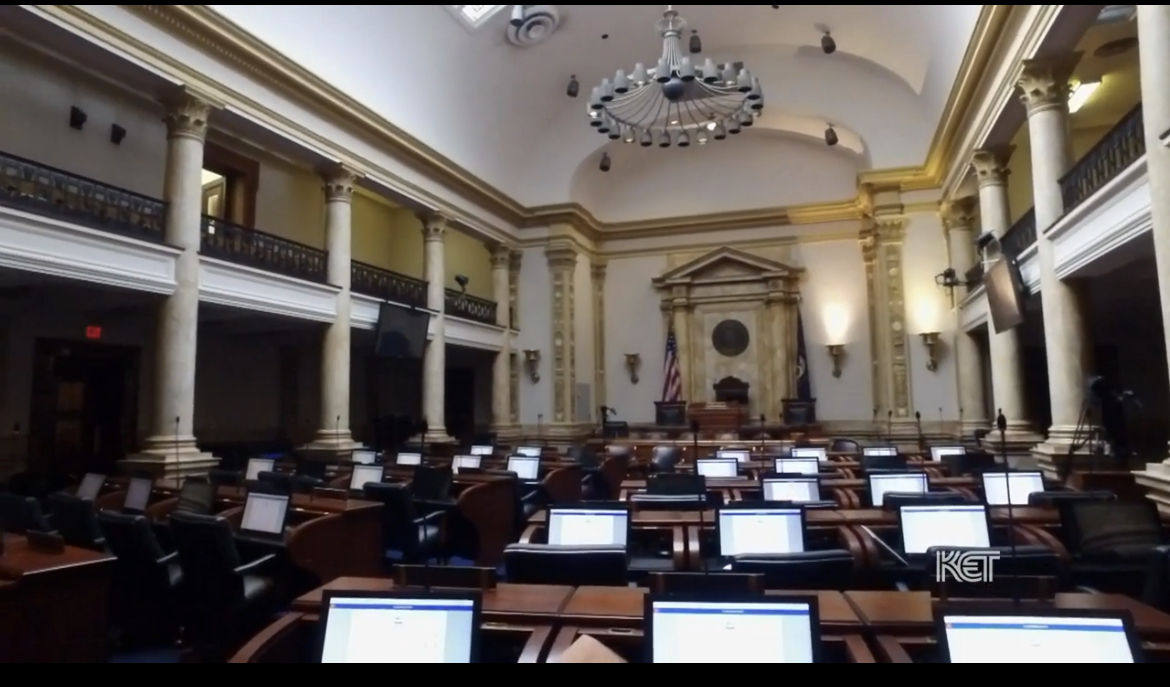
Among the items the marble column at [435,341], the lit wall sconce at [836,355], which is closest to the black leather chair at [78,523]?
the marble column at [435,341]

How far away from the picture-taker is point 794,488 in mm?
5492

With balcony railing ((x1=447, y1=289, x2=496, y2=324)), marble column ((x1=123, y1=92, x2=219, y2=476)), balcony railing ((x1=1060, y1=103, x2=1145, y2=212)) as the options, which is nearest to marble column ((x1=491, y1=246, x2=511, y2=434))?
balcony railing ((x1=447, y1=289, x2=496, y2=324))

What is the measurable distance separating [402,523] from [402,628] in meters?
4.14

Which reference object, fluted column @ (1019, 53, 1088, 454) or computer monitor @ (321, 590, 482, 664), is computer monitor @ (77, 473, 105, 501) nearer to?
computer monitor @ (321, 590, 482, 664)

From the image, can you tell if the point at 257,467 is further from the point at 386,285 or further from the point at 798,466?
the point at 798,466

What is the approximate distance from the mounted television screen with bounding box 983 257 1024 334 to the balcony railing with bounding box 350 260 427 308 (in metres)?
9.14

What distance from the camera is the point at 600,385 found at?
741 inches

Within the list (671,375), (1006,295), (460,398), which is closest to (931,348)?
(671,375)

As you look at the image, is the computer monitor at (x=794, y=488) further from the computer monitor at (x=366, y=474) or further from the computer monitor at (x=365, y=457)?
the computer monitor at (x=365, y=457)

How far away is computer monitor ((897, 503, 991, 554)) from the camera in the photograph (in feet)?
12.8

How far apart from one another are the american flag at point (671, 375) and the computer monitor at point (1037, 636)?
14.6 metres

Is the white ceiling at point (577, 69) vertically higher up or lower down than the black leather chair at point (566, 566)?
higher up

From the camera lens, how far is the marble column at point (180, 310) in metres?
8.56

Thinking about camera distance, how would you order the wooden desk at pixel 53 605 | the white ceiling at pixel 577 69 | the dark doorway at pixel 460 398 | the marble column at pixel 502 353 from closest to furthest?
the wooden desk at pixel 53 605 → the white ceiling at pixel 577 69 → the marble column at pixel 502 353 → the dark doorway at pixel 460 398
